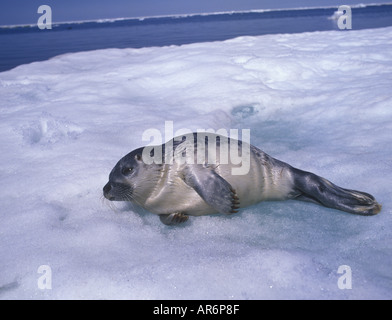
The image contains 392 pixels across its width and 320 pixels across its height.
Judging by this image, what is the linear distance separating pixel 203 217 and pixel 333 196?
0.97m

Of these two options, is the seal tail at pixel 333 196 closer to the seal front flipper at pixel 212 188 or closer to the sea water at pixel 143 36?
the seal front flipper at pixel 212 188

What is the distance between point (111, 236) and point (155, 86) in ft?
14.0

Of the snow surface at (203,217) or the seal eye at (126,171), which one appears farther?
the seal eye at (126,171)

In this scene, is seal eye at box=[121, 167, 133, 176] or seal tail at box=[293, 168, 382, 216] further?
seal eye at box=[121, 167, 133, 176]

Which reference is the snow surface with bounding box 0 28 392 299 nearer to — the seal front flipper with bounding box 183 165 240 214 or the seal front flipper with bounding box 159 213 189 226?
the seal front flipper with bounding box 159 213 189 226

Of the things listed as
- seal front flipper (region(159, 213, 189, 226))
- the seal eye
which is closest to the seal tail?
seal front flipper (region(159, 213, 189, 226))

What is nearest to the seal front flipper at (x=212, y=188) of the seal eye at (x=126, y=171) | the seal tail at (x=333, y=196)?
the seal eye at (x=126, y=171)

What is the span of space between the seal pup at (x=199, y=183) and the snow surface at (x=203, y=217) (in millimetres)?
88

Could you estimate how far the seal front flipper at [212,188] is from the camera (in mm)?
2094

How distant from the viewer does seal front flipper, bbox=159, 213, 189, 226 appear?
230 centimetres

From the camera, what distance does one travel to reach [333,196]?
236cm

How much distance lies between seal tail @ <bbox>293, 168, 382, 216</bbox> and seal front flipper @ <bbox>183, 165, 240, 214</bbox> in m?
0.67

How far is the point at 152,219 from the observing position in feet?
7.99

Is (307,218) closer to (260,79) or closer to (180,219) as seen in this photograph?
(180,219)
